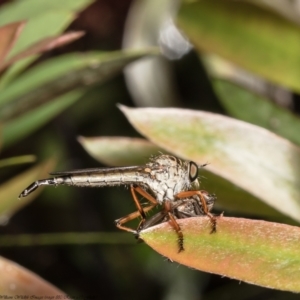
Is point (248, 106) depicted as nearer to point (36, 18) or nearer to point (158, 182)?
point (158, 182)

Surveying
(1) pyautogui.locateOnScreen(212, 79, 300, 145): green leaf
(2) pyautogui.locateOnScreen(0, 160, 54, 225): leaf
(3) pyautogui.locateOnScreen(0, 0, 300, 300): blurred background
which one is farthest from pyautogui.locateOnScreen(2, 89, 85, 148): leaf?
(1) pyautogui.locateOnScreen(212, 79, 300, 145): green leaf

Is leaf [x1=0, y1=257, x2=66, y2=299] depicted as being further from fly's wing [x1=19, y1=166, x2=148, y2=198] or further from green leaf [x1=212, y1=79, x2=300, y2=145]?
green leaf [x1=212, y1=79, x2=300, y2=145]

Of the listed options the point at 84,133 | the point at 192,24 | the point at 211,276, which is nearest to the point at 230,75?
the point at 192,24

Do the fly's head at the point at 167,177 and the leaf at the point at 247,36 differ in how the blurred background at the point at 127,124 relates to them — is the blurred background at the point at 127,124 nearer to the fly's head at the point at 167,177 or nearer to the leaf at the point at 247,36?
the leaf at the point at 247,36

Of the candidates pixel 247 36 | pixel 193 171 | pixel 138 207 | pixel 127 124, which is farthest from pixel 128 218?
pixel 127 124

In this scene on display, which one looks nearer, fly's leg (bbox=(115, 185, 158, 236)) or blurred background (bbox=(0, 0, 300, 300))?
fly's leg (bbox=(115, 185, 158, 236))

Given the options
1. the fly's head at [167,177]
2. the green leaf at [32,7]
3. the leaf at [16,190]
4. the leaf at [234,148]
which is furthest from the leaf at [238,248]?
the green leaf at [32,7]
